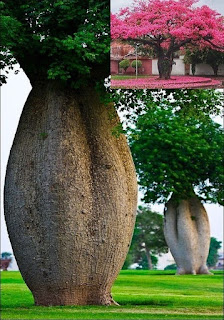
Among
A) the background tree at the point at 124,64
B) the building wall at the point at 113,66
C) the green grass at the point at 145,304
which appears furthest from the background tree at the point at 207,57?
the green grass at the point at 145,304

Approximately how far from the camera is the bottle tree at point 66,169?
14492 mm

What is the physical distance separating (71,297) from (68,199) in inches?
69.4

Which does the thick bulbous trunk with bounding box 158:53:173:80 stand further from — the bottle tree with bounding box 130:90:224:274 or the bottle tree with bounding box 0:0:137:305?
the bottle tree with bounding box 130:90:224:274

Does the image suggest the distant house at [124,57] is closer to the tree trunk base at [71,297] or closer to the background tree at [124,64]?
the background tree at [124,64]

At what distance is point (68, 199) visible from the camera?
47.6 feet

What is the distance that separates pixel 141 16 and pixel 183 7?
28.0 inches

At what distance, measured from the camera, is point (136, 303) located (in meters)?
17.2

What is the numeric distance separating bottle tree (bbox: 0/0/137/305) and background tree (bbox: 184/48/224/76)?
1385mm

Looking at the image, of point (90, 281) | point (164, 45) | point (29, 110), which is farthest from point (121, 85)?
point (90, 281)

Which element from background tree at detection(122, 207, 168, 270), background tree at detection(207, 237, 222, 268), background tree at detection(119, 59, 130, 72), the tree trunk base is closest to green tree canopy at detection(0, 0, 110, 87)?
background tree at detection(119, 59, 130, 72)

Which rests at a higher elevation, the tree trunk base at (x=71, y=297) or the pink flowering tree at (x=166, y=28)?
the pink flowering tree at (x=166, y=28)

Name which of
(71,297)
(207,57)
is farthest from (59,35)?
(71,297)

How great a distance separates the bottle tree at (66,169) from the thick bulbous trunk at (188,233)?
14700mm

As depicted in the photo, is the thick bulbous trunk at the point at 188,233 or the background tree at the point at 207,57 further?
the thick bulbous trunk at the point at 188,233
